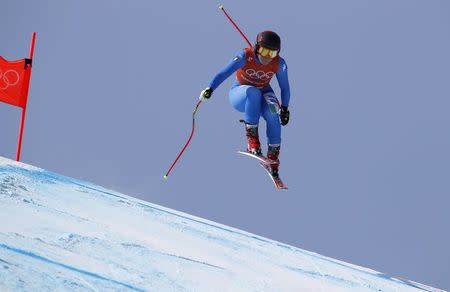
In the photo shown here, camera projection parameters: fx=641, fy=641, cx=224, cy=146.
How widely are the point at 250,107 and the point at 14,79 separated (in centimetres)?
242

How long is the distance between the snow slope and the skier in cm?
103

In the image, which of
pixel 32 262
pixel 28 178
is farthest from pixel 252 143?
pixel 32 262

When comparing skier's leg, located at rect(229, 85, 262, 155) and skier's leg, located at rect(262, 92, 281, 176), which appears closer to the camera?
skier's leg, located at rect(229, 85, 262, 155)

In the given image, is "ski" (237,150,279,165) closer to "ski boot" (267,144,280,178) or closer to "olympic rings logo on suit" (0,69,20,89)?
"ski boot" (267,144,280,178)

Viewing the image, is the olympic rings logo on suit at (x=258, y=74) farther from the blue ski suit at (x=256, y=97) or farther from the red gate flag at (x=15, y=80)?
the red gate flag at (x=15, y=80)

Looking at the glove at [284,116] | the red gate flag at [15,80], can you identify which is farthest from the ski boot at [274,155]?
the red gate flag at [15,80]

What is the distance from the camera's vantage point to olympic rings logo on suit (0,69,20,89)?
6512mm

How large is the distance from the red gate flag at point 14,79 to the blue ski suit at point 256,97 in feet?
6.24

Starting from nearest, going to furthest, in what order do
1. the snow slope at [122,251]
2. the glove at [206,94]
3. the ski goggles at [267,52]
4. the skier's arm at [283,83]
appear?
the snow slope at [122,251]
the ski goggles at [267,52]
the glove at [206,94]
the skier's arm at [283,83]

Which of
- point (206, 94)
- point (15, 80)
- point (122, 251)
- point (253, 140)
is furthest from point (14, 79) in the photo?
point (122, 251)

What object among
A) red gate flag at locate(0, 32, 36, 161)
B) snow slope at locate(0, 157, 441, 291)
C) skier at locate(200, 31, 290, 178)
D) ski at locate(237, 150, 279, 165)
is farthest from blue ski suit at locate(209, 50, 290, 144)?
red gate flag at locate(0, 32, 36, 161)

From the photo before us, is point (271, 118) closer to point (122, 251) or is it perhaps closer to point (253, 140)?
point (253, 140)

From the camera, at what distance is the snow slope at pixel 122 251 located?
2.96 metres

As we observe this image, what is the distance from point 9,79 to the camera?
652 centimetres
